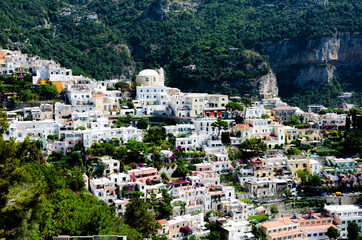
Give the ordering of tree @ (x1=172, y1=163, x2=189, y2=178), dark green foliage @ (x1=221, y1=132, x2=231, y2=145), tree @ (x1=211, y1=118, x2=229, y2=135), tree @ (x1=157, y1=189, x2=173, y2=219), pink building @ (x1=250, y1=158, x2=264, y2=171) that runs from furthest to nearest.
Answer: tree @ (x1=211, y1=118, x2=229, y2=135), dark green foliage @ (x1=221, y1=132, x2=231, y2=145), pink building @ (x1=250, y1=158, x2=264, y2=171), tree @ (x1=172, y1=163, x2=189, y2=178), tree @ (x1=157, y1=189, x2=173, y2=219)

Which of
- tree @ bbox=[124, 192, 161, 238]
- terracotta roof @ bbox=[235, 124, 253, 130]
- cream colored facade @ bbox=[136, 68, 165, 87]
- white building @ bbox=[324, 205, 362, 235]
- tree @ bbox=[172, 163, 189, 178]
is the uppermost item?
cream colored facade @ bbox=[136, 68, 165, 87]

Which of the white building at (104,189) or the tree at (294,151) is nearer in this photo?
the white building at (104,189)

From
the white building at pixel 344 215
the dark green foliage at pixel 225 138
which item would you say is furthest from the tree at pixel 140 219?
the white building at pixel 344 215

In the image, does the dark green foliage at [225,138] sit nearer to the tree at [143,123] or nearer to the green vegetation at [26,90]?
the tree at [143,123]

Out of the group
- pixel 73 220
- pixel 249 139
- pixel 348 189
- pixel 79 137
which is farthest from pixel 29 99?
pixel 348 189

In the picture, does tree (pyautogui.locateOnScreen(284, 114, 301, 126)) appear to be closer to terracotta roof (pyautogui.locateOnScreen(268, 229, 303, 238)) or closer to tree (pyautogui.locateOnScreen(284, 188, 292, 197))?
tree (pyautogui.locateOnScreen(284, 188, 292, 197))

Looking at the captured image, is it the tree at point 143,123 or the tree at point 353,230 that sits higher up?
the tree at point 143,123

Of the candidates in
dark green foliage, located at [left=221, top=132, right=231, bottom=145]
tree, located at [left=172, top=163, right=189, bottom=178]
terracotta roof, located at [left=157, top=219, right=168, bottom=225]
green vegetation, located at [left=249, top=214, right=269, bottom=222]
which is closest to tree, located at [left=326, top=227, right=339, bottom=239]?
green vegetation, located at [left=249, top=214, right=269, bottom=222]
